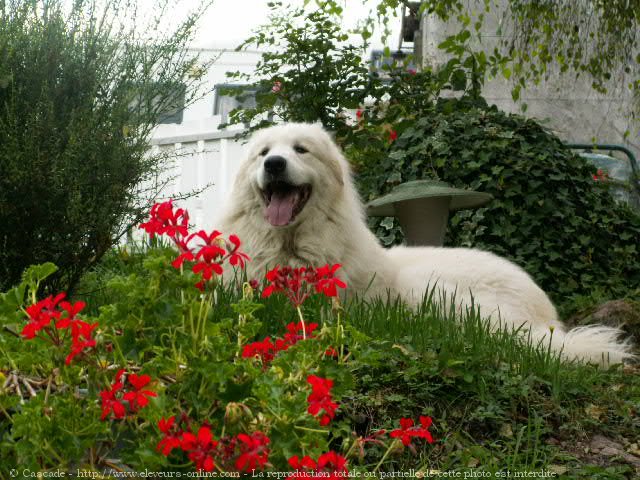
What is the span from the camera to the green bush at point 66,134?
12.5 feet

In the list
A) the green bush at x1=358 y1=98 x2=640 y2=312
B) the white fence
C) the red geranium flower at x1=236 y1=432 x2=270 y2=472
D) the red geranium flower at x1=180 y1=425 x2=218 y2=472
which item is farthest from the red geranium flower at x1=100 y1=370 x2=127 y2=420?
the white fence

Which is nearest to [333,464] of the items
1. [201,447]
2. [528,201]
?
[201,447]

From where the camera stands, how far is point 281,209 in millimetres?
4477

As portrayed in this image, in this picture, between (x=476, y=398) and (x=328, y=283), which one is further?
(x=476, y=398)

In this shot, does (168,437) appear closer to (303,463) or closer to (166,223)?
(303,463)

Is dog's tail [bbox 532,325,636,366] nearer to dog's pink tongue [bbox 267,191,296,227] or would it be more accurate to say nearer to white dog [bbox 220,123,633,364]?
white dog [bbox 220,123,633,364]

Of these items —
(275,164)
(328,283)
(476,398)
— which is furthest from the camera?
(275,164)

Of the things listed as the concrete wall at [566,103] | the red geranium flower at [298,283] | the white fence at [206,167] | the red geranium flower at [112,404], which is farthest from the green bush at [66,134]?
the concrete wall at [566,103]

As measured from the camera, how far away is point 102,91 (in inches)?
173

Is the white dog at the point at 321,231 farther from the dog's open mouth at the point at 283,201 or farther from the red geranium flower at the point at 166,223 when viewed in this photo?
the red geranium flower at the point at 166,223

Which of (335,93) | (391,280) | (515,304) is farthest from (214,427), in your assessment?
(335,93)

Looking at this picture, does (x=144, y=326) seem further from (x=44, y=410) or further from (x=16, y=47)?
(x=16, y=47)

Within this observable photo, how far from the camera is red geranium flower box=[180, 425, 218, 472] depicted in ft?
4.89

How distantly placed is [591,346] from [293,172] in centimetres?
187
